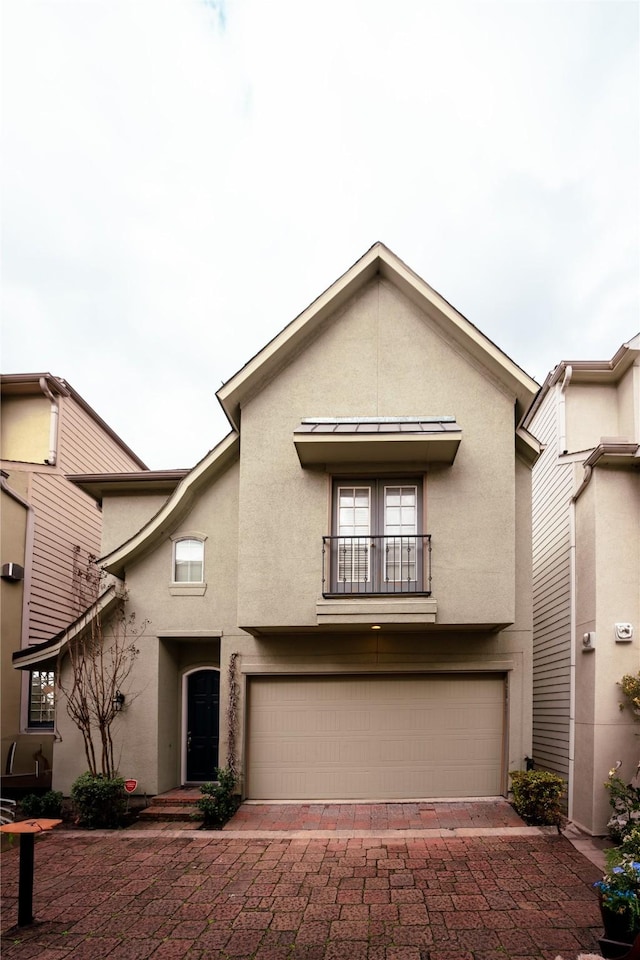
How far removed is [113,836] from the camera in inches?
404

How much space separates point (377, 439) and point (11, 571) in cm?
840

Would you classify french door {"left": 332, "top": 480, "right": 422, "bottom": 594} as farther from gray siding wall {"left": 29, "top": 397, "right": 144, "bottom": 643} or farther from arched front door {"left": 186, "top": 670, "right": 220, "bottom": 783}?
gray siding wall {"left": 29, "top": 397, "right": 144, "bottom": 643}

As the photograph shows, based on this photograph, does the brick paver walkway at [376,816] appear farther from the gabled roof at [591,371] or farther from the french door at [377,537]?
the gabled roof at [591,371]

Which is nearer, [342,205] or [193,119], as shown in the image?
[193,119]

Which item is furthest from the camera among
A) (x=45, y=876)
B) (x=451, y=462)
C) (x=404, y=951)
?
(x=451, y=462)

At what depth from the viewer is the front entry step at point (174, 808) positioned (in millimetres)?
10945

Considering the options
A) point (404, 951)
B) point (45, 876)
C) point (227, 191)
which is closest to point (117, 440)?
point (227, 191)

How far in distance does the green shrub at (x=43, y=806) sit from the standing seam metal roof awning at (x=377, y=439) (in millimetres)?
6555

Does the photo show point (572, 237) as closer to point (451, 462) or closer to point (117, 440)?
point (451, 462)

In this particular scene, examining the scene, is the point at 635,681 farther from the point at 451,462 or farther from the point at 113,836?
the point at 113,836

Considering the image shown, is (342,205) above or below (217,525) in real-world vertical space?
above

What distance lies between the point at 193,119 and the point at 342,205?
756 centimetres

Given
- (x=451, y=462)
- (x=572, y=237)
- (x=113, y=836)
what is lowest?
(x=113, y=836)

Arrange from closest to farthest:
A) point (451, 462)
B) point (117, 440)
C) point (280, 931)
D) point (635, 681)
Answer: point (280, 931), point (635, 681), point (451, 462), point (117, 440)
